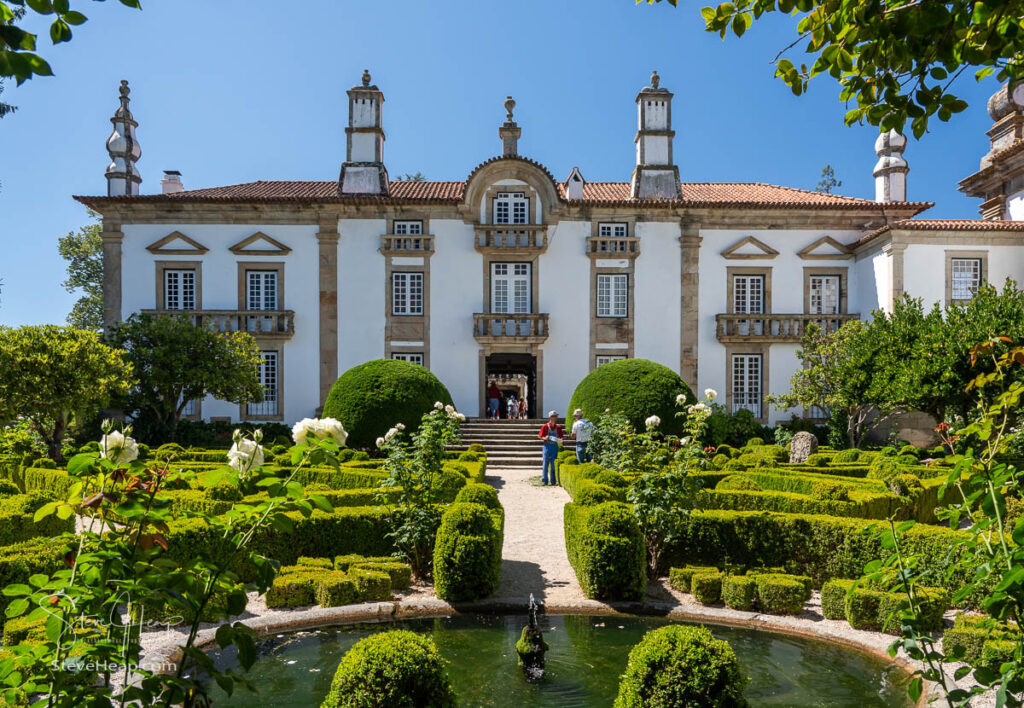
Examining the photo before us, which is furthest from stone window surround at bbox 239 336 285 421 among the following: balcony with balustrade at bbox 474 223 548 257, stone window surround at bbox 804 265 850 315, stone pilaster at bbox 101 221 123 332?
stone window surround at bbox 804 265 850 315

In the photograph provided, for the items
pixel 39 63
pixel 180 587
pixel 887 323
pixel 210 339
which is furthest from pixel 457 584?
pixel 887 323

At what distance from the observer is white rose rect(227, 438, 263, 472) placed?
2555 millimetres

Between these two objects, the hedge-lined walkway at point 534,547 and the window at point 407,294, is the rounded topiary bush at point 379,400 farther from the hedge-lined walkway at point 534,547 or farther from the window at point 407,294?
the window at point 407,294

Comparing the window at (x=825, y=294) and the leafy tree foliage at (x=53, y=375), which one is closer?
the leafy tree foliage at (x=53, y=375)

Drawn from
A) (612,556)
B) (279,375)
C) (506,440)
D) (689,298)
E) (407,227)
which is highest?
(407,227)

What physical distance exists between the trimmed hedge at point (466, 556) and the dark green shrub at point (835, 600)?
3.14 metres

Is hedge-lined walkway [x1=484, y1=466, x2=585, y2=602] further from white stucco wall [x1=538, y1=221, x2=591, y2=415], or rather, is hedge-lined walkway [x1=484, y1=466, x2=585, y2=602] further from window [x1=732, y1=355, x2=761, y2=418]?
window [x1=732, y1=355, x2=761, y2=418]

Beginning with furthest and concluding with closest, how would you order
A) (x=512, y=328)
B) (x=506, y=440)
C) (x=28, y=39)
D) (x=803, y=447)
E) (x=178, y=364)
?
(x=512, y=328), (x=506, y=440), (x=178, y=364), (x=803, y=447), (x=28, y=39)

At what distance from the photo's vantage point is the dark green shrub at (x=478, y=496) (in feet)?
26.0

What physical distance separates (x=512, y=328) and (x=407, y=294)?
3568 millimetres

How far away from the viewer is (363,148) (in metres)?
22.5

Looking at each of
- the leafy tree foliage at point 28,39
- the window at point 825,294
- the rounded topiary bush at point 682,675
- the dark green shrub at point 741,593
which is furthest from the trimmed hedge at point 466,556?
the window at point 825,294

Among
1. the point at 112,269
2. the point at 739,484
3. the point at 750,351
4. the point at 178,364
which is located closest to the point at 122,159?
the point at 112,269

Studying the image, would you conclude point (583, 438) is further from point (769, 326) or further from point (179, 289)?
point (179, 289)
